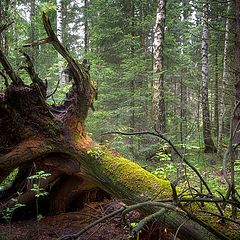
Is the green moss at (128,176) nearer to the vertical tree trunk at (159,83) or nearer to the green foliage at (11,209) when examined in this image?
the green foliage at (11,209)

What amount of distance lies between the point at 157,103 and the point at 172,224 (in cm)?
687

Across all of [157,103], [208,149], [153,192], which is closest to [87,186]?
[153,192]

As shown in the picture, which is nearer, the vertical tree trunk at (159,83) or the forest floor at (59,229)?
the forest floor at (59,229)

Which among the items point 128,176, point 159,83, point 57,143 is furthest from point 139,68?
point 128,176

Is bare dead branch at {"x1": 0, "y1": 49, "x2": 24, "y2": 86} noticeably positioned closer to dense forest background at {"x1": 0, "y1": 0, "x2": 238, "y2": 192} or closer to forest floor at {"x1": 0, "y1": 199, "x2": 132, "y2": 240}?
forest floor at {"x1": 0, "y1": 199, "x2": 132, "y2": 240}

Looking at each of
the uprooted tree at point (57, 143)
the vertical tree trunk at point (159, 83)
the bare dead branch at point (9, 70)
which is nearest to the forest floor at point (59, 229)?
the uprooted tree at point (57, 143)

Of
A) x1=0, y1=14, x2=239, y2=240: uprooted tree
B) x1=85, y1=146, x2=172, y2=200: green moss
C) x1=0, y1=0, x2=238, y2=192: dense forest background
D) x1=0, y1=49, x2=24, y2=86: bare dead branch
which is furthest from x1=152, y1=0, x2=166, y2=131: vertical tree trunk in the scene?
x1=0, y1=49, x2=24, y2=86: bare dead branch

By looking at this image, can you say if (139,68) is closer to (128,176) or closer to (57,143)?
(57,143)

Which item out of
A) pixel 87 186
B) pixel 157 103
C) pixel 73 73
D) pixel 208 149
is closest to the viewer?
pixel 73 73

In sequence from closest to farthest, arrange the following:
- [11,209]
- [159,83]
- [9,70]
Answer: [9,70] → [11,209] → [159,83]

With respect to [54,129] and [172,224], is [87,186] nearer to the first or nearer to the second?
[54,129]

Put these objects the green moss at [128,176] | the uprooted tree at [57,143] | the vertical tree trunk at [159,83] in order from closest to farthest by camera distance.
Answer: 1. the green moss at [128,176]
2. the uprooted tree at [57,143]
3. the vertical tree trunk at [159,83]

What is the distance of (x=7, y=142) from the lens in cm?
541

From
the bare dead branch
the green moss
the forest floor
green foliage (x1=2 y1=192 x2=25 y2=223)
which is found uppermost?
the bare dead branch
